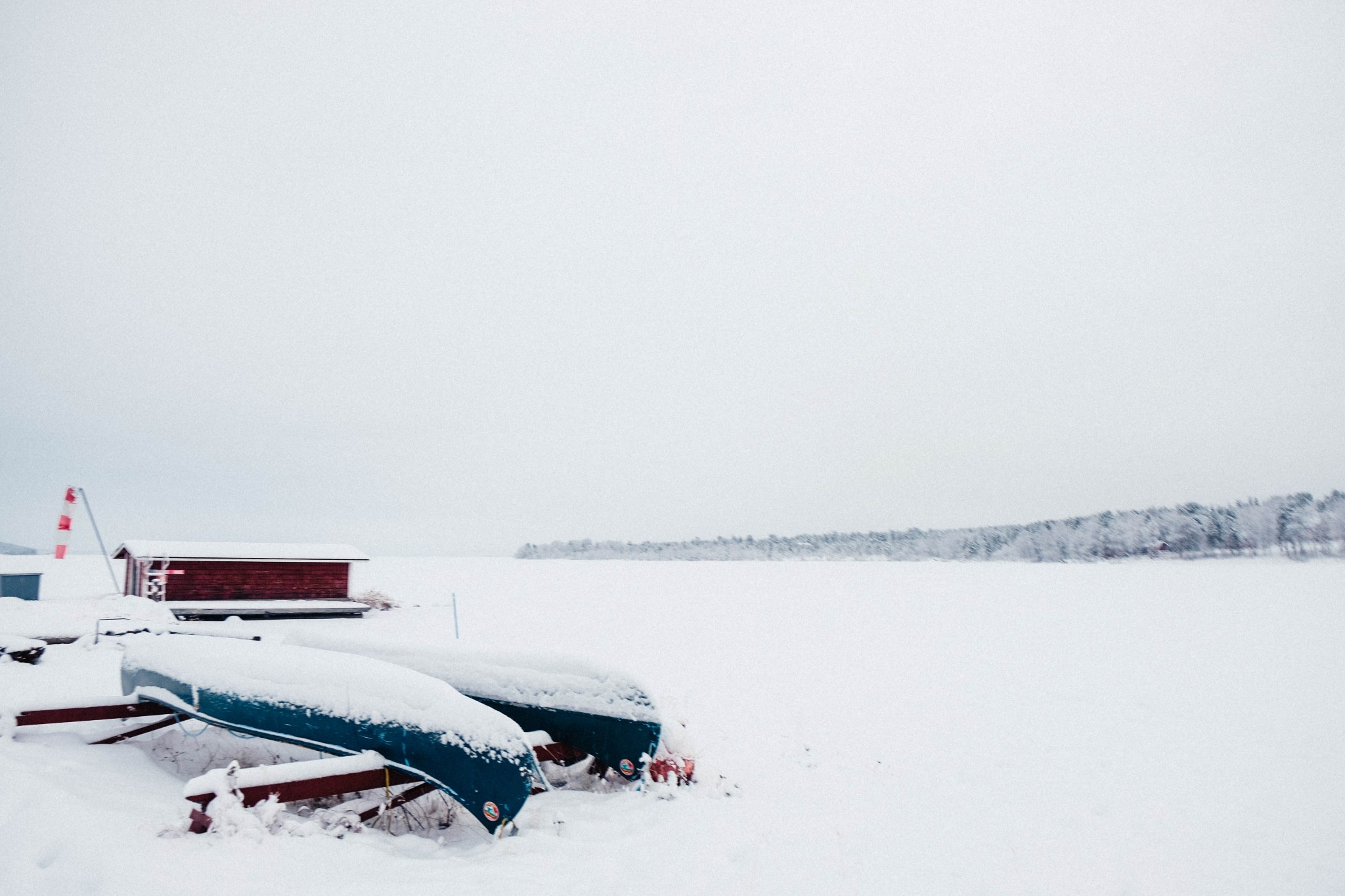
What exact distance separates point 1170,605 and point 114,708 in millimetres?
29326

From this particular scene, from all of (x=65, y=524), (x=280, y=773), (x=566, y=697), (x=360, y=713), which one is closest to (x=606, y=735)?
(x=566, y=697)

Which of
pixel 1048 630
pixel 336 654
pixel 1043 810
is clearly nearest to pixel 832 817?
pixel 1043 810

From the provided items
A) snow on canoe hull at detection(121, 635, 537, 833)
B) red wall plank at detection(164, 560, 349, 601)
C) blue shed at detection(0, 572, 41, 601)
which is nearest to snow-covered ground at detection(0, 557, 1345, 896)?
snow on canoe hull at detection(121, 635, 537, 833)

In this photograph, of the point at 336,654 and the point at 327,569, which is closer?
the point at 336,654

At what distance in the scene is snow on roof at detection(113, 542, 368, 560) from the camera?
760 inches

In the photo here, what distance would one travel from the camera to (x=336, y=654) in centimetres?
555

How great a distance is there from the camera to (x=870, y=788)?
6.39 meters

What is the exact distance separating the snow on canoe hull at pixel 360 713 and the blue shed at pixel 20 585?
16055 millimetres

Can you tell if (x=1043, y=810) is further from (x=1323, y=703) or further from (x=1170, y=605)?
(x=1170, y=605)

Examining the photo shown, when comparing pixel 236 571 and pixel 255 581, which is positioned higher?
pixel 236 571

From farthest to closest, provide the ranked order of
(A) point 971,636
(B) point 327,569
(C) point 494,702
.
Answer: (B) point 327,569 < (A) point 971,636 < (C) point 494,702

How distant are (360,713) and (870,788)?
514 cm

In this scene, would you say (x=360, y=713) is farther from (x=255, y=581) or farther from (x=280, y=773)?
(x=255, y=581)

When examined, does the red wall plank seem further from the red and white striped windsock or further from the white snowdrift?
the white snowdrift
